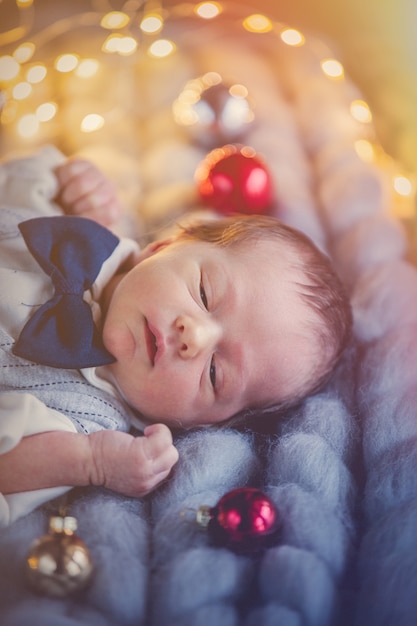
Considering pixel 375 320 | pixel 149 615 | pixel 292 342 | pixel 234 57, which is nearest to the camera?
pixel 149 615

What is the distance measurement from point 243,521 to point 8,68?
0.96 metres

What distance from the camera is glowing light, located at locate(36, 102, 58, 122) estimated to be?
1.21 m

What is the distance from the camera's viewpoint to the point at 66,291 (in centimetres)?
80

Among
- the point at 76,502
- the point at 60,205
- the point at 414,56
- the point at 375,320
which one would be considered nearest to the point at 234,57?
the point at 414,56

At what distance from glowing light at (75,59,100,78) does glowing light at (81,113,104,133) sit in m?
0.14

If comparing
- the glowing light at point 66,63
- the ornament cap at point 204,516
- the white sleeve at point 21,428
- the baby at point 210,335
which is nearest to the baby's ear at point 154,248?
the baby at point 210,335

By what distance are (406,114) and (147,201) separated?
57 cm

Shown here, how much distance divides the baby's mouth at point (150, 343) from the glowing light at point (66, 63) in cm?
77

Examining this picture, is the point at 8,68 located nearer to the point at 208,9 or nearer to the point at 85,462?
the point at 208,9

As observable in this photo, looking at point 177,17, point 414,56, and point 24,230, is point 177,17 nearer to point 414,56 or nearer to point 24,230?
point 414,56

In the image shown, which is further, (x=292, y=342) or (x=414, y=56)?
(x=414, y=56)

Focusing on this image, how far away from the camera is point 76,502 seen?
672 mm

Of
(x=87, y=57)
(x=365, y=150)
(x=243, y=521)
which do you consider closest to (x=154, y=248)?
(x=243, y=521)

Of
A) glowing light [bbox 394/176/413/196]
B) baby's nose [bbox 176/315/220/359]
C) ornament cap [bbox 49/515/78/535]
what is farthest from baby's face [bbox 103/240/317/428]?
glowing light [bbox 394/176/413/196]
